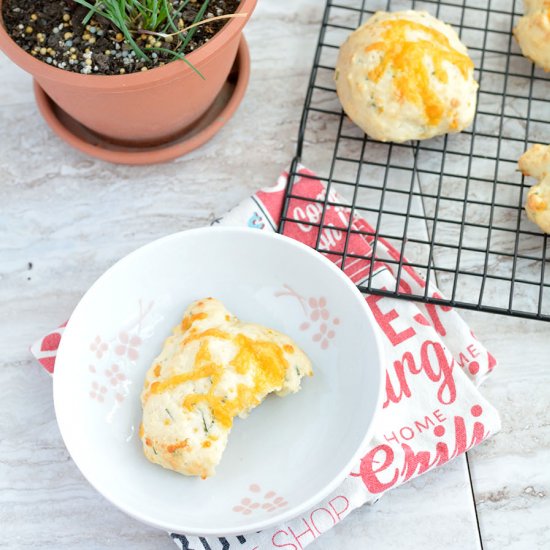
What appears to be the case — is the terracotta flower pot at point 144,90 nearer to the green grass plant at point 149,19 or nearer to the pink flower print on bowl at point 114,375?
the green grass plant at point 149,19

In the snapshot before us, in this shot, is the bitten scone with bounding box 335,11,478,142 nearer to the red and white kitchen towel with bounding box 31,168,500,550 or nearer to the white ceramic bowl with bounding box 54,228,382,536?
the red and white kitchen towel with bounding box 31,168,500,550

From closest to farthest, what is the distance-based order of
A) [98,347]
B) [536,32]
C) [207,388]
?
[207,388]
[98,347]
[536,32]

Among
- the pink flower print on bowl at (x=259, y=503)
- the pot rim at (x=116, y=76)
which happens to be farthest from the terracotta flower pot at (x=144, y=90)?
the pink flower print on bowl at (x=259, y=503)

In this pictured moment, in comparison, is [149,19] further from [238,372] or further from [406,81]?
[238,372]

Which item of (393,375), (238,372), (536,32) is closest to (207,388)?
(238,372)

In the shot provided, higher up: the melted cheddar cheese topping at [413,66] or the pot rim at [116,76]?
the pot rim at [116,76]

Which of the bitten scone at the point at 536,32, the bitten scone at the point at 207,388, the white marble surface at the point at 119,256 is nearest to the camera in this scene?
the bitten scone at the point at 207,388

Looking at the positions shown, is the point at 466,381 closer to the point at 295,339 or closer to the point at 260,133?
the point at 295,339
